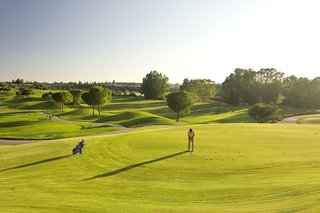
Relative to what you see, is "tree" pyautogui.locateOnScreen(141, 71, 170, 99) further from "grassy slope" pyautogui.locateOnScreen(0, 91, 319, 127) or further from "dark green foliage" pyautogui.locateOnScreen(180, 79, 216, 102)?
"dark green foliage" pyautogui.locateOnScreen(180, 79, 216, 102)

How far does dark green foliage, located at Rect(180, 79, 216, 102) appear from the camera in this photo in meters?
181

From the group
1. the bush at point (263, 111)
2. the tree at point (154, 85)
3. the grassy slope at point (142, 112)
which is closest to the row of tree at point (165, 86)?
the tree at point (154, 85)

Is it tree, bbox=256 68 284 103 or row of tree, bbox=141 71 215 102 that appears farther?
row of tree, bbox=141 71 215 102

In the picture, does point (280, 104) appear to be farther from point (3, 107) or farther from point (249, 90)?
point (3, 107)

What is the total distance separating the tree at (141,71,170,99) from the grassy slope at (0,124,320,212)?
5870 inches

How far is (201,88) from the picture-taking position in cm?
18050

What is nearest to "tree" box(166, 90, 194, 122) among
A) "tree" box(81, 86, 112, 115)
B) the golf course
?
"tree" box(81, 86, 112, 115)

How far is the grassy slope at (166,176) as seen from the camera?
1770cm

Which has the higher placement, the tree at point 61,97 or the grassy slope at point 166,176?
the tree at point 61,97

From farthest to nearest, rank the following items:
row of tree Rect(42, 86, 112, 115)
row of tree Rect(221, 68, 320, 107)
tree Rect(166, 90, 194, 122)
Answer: row of tree Rect(221, 68, 320, 107), row of tree Rect(42, 86, 112, 115), tree Rect(166, 90, 194, 122)

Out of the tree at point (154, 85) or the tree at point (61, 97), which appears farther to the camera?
the tree at point (154, 85)

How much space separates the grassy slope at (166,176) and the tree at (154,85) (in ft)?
489

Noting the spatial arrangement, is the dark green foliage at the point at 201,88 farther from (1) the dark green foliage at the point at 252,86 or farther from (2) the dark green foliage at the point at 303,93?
(2) the dark green foliage at the point at 303,93

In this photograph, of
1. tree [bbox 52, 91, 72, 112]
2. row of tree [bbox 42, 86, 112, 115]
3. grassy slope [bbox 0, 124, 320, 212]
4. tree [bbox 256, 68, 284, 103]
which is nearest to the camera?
grassy slope [bbox 0, 124, 320, 212]
